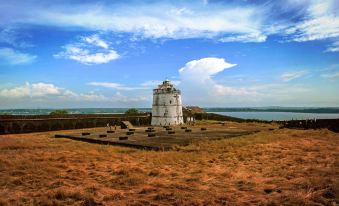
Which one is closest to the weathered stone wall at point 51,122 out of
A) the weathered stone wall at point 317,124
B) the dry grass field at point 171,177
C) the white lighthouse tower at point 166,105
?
the white lighthouse tower at point 166,105

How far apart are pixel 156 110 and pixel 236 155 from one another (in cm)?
2585

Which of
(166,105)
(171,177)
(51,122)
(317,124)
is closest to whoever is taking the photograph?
(171,177)

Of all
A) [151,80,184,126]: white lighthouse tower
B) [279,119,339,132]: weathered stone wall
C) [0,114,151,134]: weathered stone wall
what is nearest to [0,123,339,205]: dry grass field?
[0,114,151,134]: weathered stone wall

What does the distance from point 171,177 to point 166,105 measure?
2930cm

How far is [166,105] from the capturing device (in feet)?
133

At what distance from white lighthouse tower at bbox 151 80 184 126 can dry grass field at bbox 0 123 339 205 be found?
76.3 ft

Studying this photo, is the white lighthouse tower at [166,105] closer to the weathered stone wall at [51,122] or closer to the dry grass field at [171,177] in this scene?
the weathered stone wall at [51,122]

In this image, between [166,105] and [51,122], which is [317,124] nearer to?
[166,105]

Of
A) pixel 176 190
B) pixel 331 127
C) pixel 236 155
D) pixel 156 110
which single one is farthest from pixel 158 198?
pixel 156 110

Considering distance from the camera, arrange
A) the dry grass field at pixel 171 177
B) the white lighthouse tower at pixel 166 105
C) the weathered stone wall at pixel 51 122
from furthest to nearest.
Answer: the white lighthouse tower at pixel 166 105
the weathered stone wall at pixel 51 122
the dry grass field at pixel 171 177

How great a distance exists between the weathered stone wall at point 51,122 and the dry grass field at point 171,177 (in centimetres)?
1285

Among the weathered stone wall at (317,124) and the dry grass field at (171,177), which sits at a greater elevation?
the weathered stone wall at (317,124)

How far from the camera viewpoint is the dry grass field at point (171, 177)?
8555 millimetres

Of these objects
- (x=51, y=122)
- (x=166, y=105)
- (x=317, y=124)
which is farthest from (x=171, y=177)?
(x=166, y=105)
